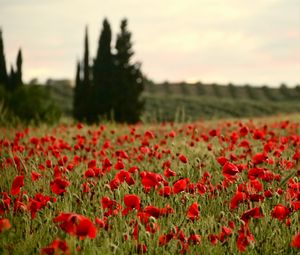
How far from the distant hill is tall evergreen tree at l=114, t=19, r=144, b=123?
494cm

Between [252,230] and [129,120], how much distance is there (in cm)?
2193

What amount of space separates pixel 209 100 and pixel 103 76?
24.4m

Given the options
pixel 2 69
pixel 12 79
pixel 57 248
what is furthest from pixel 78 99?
pixel 57 248

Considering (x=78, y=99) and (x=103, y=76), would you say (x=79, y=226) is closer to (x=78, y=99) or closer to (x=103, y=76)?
(x=103, y=76)

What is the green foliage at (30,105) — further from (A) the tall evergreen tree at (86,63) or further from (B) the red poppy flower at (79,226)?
(B) the red poppy flower at (79,226)

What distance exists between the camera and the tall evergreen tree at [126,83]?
2497 cm

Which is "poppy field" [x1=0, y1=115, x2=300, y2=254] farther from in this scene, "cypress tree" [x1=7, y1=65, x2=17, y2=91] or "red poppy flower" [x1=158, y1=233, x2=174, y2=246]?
"cypress tree" [x1=7, y1=65, x2=17, y2=91]

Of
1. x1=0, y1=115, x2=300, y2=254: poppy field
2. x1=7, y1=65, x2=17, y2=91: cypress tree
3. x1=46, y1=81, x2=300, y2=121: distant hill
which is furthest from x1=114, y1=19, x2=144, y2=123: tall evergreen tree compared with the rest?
x1=0, y1=115, x2=300, y2=254: poppy field

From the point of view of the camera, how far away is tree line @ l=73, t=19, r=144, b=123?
82.4ft

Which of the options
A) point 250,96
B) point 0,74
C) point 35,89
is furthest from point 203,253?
point 250,96

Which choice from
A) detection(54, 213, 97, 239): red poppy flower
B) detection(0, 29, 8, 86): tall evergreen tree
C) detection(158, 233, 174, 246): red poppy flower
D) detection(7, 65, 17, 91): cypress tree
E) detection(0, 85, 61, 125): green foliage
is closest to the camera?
detection(54, 213, 97, 239): red poppy flower

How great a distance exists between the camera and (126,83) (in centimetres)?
2553

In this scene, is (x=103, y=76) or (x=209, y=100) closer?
(x=103, y=76)

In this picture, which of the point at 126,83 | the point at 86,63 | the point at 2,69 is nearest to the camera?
the point at 126,83
